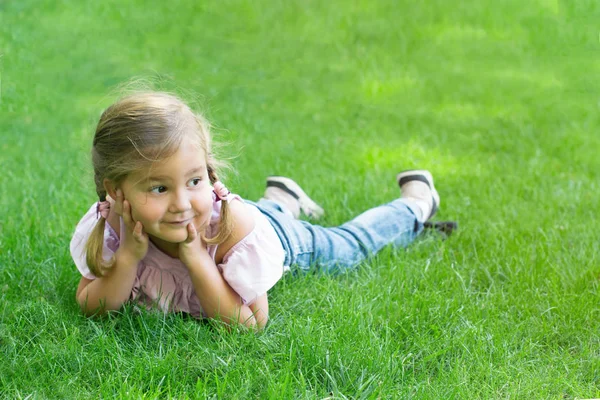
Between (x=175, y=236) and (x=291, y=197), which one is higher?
(x=175, y=236)

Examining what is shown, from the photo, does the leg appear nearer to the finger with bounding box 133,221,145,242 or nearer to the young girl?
the young girl

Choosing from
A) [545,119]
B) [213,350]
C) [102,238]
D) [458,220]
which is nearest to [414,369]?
[213,350]

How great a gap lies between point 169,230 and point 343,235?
1.12 meters

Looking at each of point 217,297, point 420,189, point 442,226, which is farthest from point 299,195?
point 217,297

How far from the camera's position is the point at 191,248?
2717mm

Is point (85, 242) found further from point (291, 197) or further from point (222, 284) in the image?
point (291, 197)

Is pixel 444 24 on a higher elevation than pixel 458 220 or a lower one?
higher

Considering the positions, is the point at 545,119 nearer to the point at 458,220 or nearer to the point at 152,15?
the point at 458,220

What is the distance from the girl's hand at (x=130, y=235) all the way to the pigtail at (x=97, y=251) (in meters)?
0.07

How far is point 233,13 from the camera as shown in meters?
8.39

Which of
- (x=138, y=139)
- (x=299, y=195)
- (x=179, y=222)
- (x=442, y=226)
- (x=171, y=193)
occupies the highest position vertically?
(x=138, y=139)

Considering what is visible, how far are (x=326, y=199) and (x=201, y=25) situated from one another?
4461mm

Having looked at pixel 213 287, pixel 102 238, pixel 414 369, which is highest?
pixel 102 238

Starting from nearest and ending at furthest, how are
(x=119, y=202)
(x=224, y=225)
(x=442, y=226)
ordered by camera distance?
1. (x=119, y=202)
2. (x=224, y=225)
3. (x=442, y=226)
